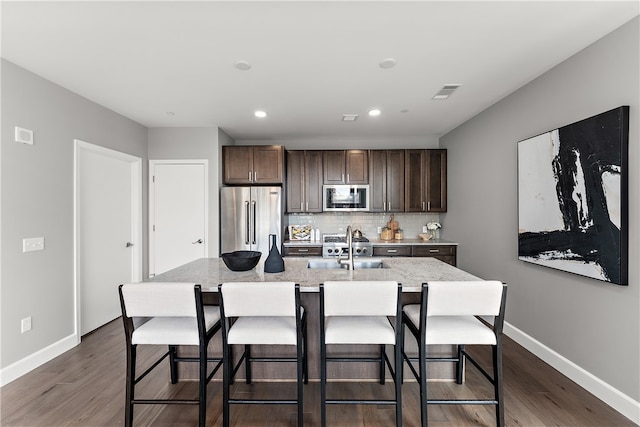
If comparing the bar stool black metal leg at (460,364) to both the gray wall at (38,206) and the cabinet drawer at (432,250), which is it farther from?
the gray wall at (38,206)

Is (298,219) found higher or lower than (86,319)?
higher

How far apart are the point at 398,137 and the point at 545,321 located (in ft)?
11.1

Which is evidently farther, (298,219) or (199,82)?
(298,219)

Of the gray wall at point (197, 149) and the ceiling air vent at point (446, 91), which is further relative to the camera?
the gray wall at point (197, 149)

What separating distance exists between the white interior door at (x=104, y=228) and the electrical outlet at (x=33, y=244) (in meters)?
0.40

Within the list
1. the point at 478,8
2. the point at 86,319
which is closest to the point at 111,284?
the point at 86,319

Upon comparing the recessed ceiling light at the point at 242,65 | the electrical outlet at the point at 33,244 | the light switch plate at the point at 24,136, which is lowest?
the electrical outlet at the point at 33,244

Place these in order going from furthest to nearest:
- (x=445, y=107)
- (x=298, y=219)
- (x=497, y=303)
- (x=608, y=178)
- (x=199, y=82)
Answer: (x=298, y=219) → (x=445, y=107) → (x=199, y=82) → (x=608, y=178) → (x=497, y=303)

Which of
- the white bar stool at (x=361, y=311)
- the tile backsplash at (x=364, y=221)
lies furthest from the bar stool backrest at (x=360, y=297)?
the tile backsplash at (x=364, y=221)

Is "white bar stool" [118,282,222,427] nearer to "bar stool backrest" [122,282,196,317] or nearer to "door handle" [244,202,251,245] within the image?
"bar stool backrest" [122,282,196,317]

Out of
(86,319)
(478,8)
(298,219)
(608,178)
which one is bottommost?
(86,319)

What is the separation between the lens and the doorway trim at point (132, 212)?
10.4ft

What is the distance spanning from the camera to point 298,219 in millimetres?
5336

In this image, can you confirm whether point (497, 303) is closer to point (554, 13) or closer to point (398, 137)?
point (554, 13)
